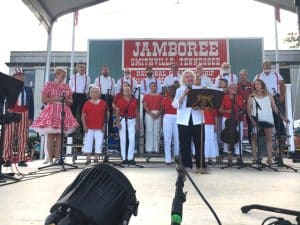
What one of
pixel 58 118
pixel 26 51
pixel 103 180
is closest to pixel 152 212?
pixel 103 180

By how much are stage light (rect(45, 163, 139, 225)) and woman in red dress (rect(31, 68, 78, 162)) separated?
490 centimetres

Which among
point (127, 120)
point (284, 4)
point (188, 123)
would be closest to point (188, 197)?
point (188, 123)

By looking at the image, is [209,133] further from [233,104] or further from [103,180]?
[103,180]

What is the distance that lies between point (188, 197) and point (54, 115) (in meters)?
3.79

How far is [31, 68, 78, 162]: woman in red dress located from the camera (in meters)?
6.74

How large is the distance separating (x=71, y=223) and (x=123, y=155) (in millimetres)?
5534

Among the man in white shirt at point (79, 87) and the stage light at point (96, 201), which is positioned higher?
the man in white shirt at point (79, 87)

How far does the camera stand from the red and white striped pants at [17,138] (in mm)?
6660

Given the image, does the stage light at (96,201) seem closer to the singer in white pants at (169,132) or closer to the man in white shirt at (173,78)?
the singer in white pants at (169,132)

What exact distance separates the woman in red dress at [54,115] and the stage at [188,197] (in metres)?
1.36

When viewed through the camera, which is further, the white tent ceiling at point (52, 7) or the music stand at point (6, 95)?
the white tent ceiling at point (52, 7)

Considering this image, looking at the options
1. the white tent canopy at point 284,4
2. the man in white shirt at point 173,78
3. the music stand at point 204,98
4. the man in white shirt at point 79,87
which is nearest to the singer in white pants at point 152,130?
the man in white shirt at point 173,78

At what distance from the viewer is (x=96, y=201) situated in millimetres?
1835

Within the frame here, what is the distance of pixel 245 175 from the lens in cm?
555
